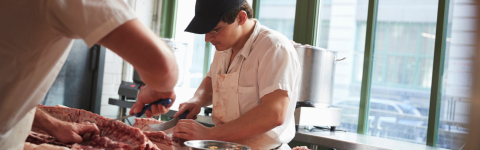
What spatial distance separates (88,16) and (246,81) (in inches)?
42.3

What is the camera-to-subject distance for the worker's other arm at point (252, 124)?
4.92 ft

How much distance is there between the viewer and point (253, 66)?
170 cm

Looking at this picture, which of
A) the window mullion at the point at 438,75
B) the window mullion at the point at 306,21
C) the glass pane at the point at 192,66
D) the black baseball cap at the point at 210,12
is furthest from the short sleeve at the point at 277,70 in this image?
the glass pane at the point at 192,66

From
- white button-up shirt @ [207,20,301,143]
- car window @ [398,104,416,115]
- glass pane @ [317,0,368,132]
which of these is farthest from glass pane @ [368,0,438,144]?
white button-up shirt @ [207,20,301,143]

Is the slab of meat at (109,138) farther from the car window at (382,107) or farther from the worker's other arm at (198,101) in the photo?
the car window at (382,107)

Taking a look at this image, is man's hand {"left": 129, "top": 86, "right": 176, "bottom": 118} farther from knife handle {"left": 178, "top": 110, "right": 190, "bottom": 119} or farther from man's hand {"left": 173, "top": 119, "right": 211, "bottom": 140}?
A: knife handle {"left": 178, "top": 110, "right": 190, "bottom": 119}

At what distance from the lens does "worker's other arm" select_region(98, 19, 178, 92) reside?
75 cm

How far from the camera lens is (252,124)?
4.94 feet

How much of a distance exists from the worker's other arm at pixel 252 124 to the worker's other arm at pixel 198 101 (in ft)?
1.18

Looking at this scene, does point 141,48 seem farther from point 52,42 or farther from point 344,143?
point 344,143

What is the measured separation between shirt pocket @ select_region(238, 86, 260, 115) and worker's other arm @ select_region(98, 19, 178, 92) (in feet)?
2.88

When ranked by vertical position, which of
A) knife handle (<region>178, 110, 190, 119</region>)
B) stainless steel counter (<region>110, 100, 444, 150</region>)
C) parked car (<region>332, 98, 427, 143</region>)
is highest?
knife handle (<region>178, 110, 190, 119</region>)

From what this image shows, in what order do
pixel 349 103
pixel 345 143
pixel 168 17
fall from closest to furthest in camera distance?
pixel 345 143
pixel 349 103
pixel 168 17

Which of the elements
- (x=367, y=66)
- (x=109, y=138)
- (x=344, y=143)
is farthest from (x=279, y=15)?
(x=109, y=138)
